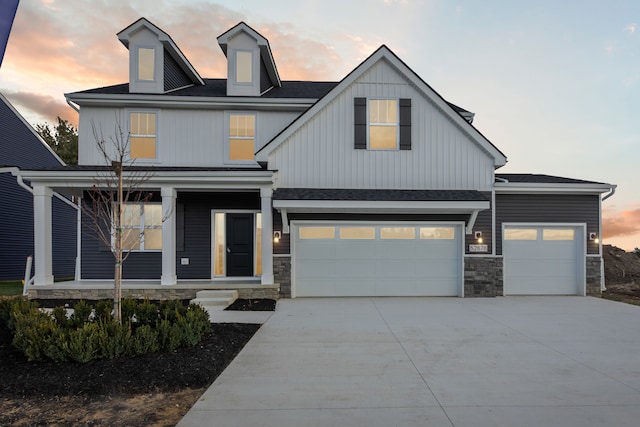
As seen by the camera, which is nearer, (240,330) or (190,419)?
(190,419)

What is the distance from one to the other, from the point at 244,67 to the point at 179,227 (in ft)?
19.3

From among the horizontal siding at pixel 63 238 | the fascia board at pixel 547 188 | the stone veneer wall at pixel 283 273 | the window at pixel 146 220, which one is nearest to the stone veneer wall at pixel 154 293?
the stone veneer wall at pixel 283 273

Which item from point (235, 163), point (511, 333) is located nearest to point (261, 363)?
point (511, 333)

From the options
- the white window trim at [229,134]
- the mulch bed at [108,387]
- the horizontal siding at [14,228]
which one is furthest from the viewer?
the horizontal siding at [14,228]

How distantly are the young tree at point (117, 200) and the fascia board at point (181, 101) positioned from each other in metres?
0.95

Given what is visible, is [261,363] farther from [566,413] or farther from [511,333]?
[511,333]

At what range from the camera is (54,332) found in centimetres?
493

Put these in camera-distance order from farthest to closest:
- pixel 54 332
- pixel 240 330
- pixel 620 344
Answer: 1. pixel 240 330
2. pixel 620 344
3. pixel 54 332

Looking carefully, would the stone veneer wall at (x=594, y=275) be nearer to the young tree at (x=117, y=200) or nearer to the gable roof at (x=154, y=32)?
the young tree at (x=117, y=200)

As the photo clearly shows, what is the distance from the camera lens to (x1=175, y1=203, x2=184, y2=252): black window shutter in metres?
11.8

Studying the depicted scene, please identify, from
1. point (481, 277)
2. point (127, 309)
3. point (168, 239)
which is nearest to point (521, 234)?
point (481, 277)

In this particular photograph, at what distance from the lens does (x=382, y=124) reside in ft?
35.9

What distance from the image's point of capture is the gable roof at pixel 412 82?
10.6m

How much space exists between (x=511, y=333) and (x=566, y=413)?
3.28m
